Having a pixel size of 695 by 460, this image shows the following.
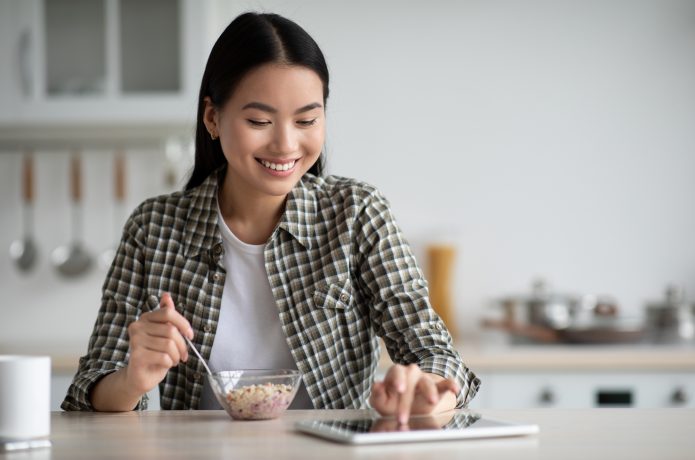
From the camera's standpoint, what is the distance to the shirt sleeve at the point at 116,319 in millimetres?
1498

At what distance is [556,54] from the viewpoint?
3.20m

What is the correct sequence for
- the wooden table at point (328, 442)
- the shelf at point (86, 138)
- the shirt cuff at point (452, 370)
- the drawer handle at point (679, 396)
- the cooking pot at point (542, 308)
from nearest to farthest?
1. the wooden table at point (328, 442)
2. the shirt cuff at point (452, 370)
3. the drawer handle at point (679, 396)
4. the cooking pot at point (542, 308)
5. the shelf at point (86, 138)

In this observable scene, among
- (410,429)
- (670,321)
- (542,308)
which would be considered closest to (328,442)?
(410,429)

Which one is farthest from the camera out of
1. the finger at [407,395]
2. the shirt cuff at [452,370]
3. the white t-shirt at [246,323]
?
the white t-shirt at [246,323]

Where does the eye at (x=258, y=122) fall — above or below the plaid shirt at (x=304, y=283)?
above

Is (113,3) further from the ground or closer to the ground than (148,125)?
further from the ground

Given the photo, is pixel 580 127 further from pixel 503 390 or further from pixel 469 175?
pixel 503 390

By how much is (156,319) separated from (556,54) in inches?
88.7

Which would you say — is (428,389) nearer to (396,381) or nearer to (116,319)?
(396,381)

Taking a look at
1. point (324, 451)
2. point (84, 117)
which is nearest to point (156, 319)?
point (324, 451)

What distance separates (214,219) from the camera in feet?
5.48

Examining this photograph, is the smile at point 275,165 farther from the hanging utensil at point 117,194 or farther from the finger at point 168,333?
the hanging utensil at point 117,194

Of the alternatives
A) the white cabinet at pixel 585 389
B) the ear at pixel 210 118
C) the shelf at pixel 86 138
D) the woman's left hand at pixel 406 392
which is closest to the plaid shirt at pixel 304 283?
the ear at pixel 210 118

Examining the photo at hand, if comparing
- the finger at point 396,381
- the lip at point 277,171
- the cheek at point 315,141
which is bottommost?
the finger at point 396,381
